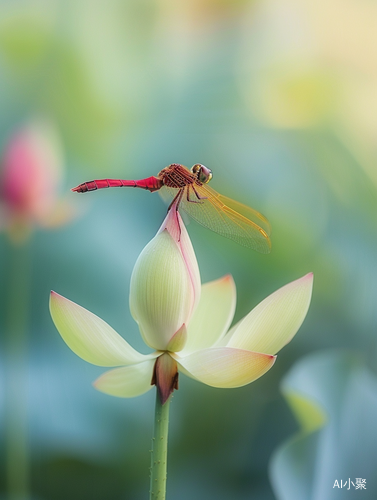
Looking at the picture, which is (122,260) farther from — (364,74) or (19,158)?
(364,74)

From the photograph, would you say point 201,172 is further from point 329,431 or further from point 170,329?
point 329,431

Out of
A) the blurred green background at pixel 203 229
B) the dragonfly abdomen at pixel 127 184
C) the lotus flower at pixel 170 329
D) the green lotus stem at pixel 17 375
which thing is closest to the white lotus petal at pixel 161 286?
the lotus flower at pixel 170 329

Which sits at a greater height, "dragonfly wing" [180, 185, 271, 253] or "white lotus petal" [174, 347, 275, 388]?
"dragonfly wing" [180, 185, 271, 253]

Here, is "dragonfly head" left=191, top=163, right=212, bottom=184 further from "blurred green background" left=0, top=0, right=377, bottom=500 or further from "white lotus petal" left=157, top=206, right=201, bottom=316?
"blurred green background" left=0, top=0, right=377, bottom=500

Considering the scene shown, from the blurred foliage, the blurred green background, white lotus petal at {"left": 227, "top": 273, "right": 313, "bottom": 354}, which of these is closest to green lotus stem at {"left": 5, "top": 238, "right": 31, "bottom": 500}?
the blurred green background

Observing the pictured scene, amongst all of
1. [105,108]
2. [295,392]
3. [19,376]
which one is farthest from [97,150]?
[295,392]

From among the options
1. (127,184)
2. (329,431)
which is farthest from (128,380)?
(329,431)

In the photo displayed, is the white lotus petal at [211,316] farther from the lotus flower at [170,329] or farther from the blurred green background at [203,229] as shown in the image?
the blurred green background at [203,229]
